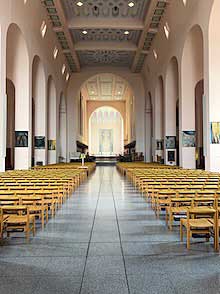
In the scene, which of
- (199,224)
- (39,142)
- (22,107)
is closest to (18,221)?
(199,224)

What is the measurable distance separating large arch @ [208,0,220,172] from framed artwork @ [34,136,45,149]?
1096 cm

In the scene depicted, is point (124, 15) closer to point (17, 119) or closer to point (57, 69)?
point (57, 69)

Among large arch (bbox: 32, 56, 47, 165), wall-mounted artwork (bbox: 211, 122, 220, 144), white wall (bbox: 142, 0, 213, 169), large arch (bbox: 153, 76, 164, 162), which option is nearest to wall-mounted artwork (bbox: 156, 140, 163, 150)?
large arch (bbox: 153, 76, 164, 162)

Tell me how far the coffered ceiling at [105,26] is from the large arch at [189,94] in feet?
10.6

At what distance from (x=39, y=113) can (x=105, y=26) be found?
22.5 ft

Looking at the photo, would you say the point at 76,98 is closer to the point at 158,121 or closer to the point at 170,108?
the point at 158,121

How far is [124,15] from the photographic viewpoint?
71.2 feet

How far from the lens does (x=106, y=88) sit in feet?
145

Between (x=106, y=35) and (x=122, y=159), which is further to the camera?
(x=122, y=159)

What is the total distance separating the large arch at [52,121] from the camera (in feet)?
84.4

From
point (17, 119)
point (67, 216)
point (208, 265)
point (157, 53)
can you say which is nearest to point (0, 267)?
point (208, 265)

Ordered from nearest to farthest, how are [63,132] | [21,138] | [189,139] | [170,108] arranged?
[21,138]
[189,139]
[170,108]
[63,132]

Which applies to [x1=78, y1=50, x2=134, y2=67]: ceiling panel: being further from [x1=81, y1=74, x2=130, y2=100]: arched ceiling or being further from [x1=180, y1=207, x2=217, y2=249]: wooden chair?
[x1=180, y1=207, x2=217, y2=249]: wooden chair

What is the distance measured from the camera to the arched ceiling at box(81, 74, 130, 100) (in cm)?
3933
